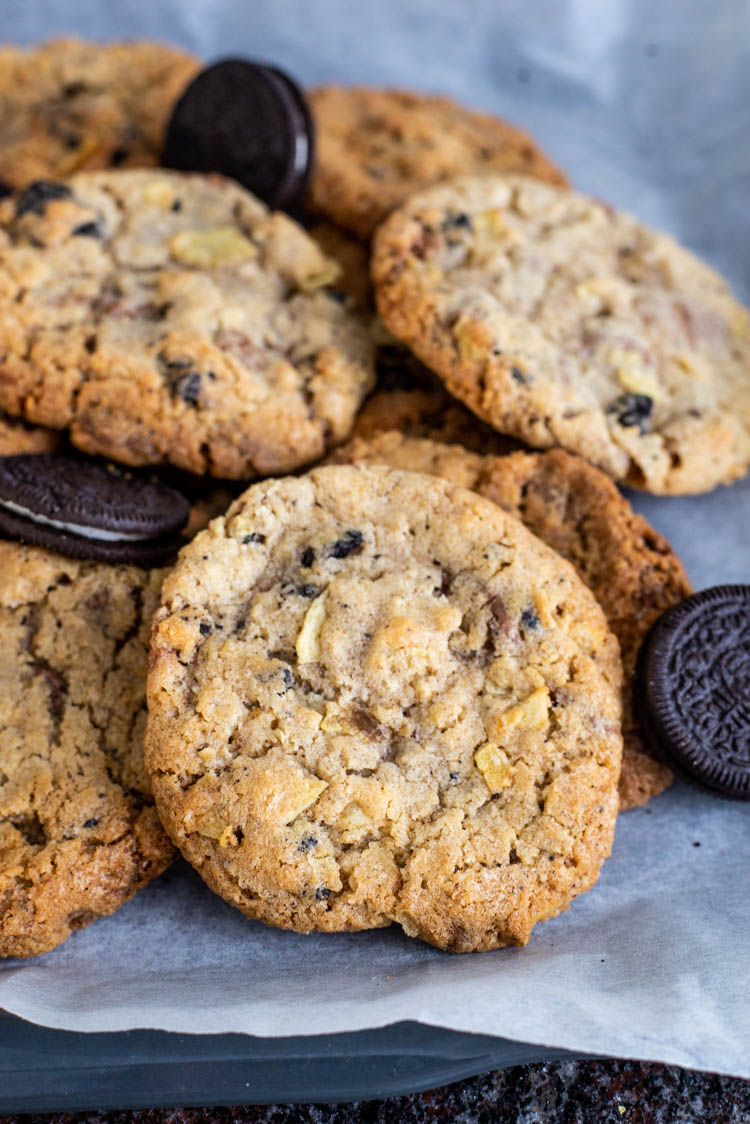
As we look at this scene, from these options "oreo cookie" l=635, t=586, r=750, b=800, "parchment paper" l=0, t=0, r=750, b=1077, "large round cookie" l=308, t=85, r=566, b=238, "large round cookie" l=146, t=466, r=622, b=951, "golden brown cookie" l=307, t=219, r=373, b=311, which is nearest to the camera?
→ "parchment paper" l=0, t=0, r=750, b=1077

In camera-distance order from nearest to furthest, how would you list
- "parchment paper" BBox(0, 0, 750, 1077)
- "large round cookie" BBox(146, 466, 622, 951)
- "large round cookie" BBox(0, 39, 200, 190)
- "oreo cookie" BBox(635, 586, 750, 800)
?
"parchment paper" BBox(0, 0, 750, 1077)
"large round cookie" BBox(146, 466, 622, 951)
"oreo cookie" BBox(635, 586, 750, 800)
"large round cookie" BBox(0, 39, 200, 190)

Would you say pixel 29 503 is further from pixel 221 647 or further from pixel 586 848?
pixel 586 848

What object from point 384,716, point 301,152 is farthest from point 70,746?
point 301,152

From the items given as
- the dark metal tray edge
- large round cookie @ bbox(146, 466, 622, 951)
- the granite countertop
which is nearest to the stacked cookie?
large round cookie @ bbox(146, 466, 622, 951)

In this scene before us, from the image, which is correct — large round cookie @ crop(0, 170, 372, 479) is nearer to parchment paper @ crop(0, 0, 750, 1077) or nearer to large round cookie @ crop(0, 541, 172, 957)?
large round cookie @ crop(0, 541, 172, 957)

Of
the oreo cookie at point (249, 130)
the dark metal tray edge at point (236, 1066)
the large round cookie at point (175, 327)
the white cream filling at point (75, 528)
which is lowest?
the dark metal tray edge at point (236, 1066)

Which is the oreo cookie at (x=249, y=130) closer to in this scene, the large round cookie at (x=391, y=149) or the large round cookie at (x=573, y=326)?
the large round cookie at (x=391, y=149)

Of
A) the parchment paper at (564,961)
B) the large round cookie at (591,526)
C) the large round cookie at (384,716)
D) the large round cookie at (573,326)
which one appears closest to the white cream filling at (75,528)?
the large round cookie at (384,716)
